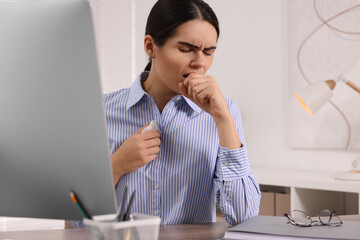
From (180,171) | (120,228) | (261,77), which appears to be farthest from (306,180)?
(120,228)

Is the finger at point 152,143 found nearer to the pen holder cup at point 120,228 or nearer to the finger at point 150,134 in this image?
the finger at point 150,134

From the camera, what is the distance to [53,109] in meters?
0.77

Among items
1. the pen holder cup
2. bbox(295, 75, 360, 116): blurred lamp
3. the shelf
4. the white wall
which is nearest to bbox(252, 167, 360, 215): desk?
the shelf

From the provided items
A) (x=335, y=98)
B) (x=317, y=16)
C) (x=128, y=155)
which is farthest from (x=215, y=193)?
(x=317, y=16)

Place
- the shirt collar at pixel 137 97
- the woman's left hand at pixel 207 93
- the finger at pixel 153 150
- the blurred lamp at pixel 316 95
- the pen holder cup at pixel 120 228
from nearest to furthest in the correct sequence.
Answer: the pen holder cup at pixel 120 228 → the woman's left hand at pixel 207 93 → the finger at pixel 153 150 → the shirt collar at pixel 137 97 → the blurred lamp at pixel 316 95

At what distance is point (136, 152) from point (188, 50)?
1.06 feet

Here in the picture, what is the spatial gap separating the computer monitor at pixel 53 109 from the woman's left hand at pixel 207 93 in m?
0.57

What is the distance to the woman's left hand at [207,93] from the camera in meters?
1.28

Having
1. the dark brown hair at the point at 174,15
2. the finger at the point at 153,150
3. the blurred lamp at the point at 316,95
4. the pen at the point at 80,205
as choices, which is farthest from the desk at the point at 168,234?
the blurred lamp at the point at 316,95

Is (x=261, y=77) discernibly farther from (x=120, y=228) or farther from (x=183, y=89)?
(x=120, y=228)

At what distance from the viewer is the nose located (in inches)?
54.9

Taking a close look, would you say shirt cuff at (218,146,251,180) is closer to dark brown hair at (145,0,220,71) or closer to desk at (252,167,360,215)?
dark brown hair at (145,0,220,71)

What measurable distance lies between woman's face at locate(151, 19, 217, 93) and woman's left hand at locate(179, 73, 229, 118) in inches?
2.1

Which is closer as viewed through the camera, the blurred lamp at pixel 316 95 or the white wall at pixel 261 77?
the blurred lamp at pixel 316 95
